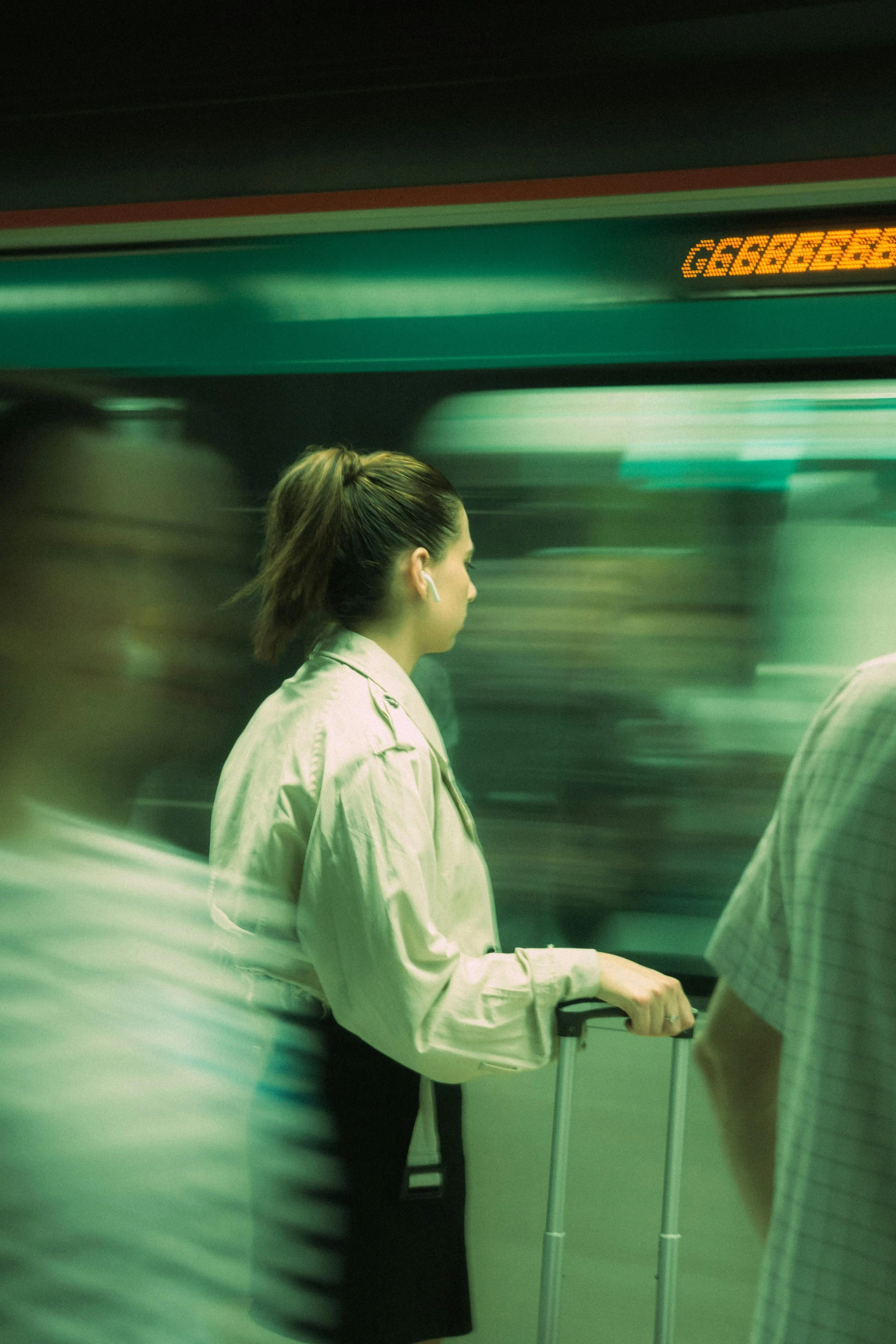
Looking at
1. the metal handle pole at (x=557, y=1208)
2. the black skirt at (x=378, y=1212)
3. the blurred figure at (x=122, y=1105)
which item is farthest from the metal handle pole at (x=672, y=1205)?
the blurred figure at (x=122, y=1105)

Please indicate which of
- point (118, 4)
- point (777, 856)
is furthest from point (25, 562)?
point (777, 856)

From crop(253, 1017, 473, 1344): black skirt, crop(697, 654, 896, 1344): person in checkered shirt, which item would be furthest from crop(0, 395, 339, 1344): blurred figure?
crop(697, 654, 896, 1344): person in checkered shirt

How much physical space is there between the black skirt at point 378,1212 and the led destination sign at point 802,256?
1.57 meters

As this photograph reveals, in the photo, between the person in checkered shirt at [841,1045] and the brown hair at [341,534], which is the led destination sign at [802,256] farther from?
the person in checkered shirt at [841,1045]

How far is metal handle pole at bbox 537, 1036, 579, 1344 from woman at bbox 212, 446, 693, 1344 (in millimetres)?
73

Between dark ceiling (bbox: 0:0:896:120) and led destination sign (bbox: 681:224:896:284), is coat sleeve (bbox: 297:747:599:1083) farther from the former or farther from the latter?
dark ceiling (bbox: 0:0:896:120)

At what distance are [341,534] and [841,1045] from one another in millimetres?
1113

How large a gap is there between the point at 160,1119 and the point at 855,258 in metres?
1.93

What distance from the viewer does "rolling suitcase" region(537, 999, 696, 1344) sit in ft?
5.00

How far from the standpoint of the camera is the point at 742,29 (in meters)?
2.25

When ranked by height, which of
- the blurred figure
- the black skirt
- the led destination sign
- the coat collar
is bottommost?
the black skirt

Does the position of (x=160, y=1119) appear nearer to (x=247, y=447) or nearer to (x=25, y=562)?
(x=247, y=447)

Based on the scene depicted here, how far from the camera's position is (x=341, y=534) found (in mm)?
1750

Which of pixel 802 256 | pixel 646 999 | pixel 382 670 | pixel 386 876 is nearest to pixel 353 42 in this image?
pixel 802 256
